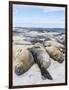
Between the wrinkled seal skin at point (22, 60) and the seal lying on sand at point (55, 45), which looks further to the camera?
the seal lying on sand at point (55, 45)

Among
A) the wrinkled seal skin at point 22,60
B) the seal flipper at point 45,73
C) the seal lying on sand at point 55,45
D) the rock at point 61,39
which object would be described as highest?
the rock at point 61,39

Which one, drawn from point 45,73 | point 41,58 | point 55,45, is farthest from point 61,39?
point 45,73

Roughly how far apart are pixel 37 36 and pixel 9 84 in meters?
0.61

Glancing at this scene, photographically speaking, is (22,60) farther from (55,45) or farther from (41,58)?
(55,45)

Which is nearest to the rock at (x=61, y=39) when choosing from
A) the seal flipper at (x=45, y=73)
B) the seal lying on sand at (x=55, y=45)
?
the seal lying on sand at (x=55, y=45)

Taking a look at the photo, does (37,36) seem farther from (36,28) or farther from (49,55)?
(49,55)

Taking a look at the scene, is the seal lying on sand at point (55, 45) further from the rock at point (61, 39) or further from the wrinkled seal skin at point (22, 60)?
the wrinkled seal skin at point (22, 60)

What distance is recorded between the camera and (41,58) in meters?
2.44

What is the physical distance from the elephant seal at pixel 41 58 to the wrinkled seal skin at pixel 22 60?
0.06m

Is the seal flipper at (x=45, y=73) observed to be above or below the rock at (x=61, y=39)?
below

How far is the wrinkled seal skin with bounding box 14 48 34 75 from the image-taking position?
237cm

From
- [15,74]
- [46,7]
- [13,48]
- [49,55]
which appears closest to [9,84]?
[15,74]

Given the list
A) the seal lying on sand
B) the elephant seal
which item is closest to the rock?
the seal lying on sand

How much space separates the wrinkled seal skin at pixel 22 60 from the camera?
7.78ft
